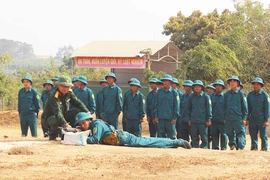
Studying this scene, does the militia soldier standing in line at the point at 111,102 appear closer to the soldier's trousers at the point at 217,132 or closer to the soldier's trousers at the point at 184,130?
the soldier's trousers at the point at 184,130

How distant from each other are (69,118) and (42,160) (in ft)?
8.32

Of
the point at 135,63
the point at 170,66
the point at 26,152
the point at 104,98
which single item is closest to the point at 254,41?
the point at 135,63

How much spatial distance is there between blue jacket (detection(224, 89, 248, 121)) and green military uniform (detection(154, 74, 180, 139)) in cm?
121

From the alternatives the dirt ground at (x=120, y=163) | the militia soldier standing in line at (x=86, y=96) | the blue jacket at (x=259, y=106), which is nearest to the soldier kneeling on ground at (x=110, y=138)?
the dirt ground at (x=120, y=163)

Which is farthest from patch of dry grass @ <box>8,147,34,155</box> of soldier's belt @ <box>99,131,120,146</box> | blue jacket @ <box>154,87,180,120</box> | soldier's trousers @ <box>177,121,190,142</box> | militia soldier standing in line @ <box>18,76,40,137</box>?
militia soldier standing in line @ <box>18,76,40,137</box>

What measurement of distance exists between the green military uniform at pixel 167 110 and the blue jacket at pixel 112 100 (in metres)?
1.24

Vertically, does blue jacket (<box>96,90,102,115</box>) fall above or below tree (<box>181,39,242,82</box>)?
below

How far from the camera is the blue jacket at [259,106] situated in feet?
44.0

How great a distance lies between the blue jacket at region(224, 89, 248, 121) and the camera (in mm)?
13359

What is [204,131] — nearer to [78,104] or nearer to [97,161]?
[78,104]

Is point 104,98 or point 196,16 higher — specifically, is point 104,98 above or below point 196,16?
below

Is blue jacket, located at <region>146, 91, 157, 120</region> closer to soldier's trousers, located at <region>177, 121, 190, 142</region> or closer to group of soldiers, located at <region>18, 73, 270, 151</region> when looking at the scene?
group of soldiers, located at <region>18, 73, 270, 151</region>

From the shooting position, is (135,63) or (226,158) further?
(135,63)

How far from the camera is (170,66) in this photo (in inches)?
1576
